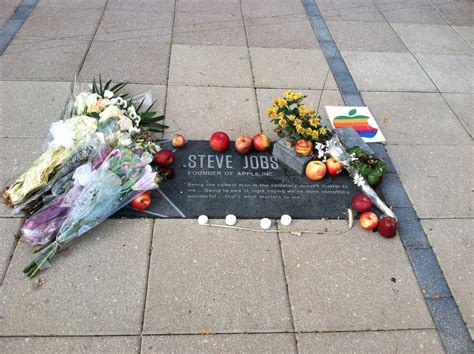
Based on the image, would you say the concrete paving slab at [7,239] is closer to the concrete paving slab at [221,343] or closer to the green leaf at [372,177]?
the concrete paving slab at [221,343]

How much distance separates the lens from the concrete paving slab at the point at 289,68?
504 cm

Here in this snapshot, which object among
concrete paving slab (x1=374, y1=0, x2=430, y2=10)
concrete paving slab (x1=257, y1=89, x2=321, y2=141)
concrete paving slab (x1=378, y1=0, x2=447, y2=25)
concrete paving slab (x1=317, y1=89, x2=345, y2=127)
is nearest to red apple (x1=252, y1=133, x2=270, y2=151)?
concrete paving slab (x1=257, y1=89, x2=321, y2=141)

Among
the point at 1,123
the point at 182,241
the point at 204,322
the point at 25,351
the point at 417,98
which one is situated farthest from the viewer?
the point at 417,98

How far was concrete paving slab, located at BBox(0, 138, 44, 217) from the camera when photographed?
3561mm

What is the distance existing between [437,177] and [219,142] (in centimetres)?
218

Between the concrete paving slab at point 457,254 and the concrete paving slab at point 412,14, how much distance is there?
4501mm

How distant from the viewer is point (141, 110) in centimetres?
430

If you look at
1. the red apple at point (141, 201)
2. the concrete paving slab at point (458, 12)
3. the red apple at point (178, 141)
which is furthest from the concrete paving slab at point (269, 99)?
the concrete paving slab at point (458, 12)

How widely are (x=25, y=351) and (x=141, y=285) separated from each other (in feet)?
2.64

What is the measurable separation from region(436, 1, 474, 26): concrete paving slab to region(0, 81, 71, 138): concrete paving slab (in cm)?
641

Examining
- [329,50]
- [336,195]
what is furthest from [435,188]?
[329,50]

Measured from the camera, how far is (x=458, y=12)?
7172mm

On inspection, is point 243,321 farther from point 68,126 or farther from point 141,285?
point 68,126

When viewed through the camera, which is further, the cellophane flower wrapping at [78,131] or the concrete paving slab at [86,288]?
the cellophane flower wrapping at [78,131]
